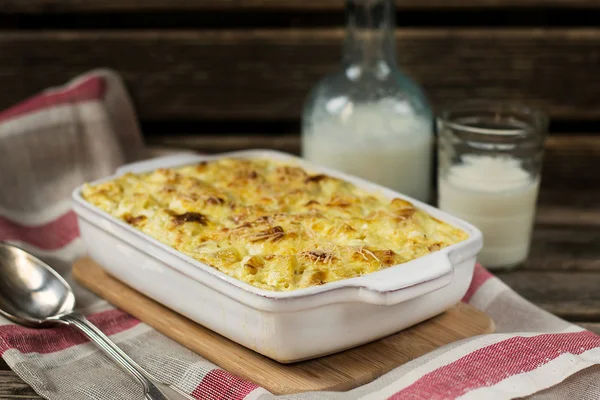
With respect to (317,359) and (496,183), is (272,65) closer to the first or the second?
(496,183)

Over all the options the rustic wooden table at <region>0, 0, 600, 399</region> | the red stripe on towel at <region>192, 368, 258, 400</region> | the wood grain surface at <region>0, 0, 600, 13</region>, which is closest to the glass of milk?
the rustic wooden table at <region>0, 0, 600, 399</region>

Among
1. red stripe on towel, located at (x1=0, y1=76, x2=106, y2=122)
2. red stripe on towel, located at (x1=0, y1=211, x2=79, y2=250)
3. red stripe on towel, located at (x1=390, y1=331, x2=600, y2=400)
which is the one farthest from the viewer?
red stripe on towel, located at (x1=0, y1=76, x2=106, y2=122)

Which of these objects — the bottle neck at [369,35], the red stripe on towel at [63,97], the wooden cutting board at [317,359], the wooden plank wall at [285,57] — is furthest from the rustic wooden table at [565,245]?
the bottle neck at [369,35]

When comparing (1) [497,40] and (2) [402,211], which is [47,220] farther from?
(1) [497,40]

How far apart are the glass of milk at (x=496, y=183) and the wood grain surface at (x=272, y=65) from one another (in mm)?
430

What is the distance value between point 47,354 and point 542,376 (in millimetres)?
754

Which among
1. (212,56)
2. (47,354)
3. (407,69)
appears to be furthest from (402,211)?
(212,56)

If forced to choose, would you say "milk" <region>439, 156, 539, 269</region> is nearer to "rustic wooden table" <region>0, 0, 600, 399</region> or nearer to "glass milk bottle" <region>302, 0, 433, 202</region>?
"glass milk bottle" <region>302, 0, 433, 202</region>

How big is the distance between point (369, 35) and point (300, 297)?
837 millimetres

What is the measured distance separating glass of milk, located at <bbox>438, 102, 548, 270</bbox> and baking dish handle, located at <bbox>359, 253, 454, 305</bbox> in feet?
1.46

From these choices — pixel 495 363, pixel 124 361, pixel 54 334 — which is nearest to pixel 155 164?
pixel 54 334

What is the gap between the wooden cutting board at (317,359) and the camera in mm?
1174

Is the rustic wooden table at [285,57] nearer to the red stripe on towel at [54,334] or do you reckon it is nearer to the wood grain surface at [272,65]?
the wood grain surface at [272,65]

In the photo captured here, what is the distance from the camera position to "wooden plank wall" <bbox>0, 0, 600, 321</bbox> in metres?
2.08
